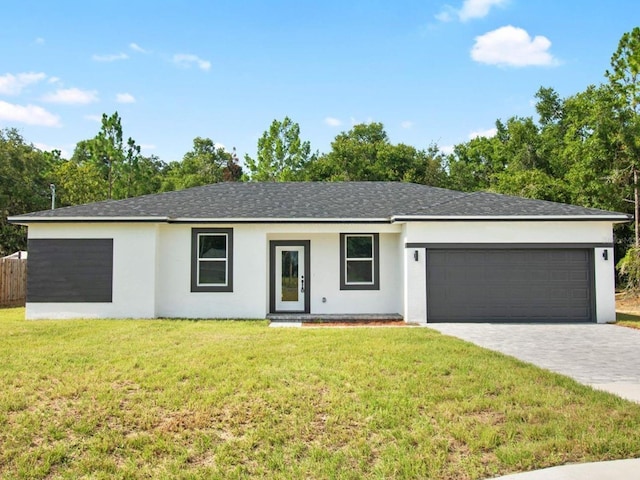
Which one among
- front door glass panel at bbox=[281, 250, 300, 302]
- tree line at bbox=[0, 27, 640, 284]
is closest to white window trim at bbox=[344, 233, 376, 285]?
front door glass panel at bbox=[281, 250, 300, 302]

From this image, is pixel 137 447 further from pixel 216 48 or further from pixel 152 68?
pixel 152 68

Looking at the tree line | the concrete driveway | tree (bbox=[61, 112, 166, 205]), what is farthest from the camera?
tree (bbox=[61, 112, 166, 205])

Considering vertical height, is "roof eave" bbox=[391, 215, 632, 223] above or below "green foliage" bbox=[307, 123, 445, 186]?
below

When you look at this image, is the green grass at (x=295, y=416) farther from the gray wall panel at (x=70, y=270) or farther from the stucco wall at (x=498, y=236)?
the gray wall panel at (x=70, y=270)

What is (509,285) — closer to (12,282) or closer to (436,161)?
(12,282)

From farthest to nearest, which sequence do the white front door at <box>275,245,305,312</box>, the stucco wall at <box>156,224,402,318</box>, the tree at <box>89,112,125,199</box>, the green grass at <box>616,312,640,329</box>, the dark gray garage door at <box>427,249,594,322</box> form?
the tree at <box>89,112,125,199</box>
the white front door at <box>275,245,305,312</box>
the stucco wall at <box>156,224,402,318</box>
the dark gray garage door at <box>427,249,594,322</box>
the green grass at <box>616,312,640,329</box>

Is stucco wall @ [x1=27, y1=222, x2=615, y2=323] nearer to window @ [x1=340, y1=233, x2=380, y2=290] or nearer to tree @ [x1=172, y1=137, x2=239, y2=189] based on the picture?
window @ [x1=340, y1=233, x2=380, y2=290]

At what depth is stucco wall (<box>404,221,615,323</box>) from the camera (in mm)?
13336

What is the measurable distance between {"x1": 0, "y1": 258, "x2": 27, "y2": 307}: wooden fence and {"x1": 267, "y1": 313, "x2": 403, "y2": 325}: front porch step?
11.4 m

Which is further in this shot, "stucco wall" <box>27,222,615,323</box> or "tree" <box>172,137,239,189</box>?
"tree" <box>172,137,239,189</box>

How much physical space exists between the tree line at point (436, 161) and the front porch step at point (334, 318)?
42.9 feet

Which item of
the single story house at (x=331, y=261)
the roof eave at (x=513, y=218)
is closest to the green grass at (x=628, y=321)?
the single story house at (x=331, y=261)

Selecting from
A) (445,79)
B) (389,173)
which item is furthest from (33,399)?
(389,173)

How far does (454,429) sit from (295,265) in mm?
10483
